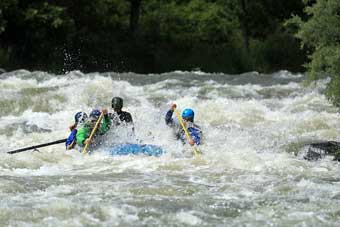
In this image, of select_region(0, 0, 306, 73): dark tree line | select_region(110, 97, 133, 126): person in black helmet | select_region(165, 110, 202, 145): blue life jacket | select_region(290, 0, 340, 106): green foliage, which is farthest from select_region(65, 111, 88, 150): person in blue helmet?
select_region(0, 0, 306, 73): dark tree line

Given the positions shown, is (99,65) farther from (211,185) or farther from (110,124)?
(211,185)

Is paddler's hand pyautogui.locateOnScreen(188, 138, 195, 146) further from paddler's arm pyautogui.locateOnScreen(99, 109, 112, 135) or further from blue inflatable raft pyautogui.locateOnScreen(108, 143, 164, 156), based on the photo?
paddler's arm pyautogui.locateOnScreen(99, 109, 112, 135)

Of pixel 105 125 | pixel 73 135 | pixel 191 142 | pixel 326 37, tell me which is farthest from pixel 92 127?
pixel 326 37

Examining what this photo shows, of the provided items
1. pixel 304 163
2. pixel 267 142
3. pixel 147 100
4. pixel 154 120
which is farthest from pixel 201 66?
pixel 304 163

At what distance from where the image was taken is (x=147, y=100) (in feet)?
54.8

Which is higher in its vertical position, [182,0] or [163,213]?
[182,0]

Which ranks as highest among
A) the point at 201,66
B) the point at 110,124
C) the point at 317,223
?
the point at 201,66

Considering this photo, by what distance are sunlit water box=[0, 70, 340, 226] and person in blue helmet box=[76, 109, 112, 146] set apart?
0.54ft

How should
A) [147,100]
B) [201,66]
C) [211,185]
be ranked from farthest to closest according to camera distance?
1. [201,66]
2. [147,100]
3. [211,185]

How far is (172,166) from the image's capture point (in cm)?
983

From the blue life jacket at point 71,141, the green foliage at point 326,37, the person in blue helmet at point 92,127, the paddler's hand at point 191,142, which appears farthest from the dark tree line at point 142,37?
the green foliage at point 326,37

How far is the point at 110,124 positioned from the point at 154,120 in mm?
2384

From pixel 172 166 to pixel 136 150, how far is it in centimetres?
91

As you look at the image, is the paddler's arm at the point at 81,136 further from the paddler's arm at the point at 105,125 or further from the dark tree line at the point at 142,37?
the dark tree line at the point at 142,37
